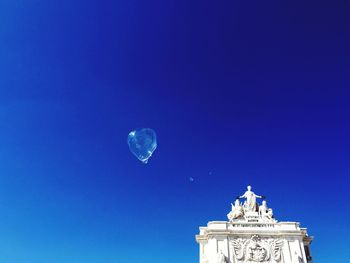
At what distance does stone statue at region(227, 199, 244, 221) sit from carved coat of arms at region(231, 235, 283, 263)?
3409 mm

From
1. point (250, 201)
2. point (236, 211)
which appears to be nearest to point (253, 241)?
point (236, 211)

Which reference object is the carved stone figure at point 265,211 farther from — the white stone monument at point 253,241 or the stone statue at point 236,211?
the stone statue at point 236,211

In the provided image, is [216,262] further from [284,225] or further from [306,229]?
[306,229]

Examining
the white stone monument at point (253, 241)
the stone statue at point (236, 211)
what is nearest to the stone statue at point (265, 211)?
the white stone monument at point (253, 241)

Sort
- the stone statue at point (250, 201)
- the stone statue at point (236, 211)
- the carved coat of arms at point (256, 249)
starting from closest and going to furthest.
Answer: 1. the carved coat of arms at point (256, 249)
2. the stone statue at point (236, 211)
3. the stone statue at point (250, 201)

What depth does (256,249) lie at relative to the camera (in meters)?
43.9

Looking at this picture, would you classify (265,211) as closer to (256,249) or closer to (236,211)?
(236,211)

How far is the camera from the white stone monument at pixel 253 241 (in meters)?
43.4

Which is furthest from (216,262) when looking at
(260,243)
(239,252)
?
(260,243)

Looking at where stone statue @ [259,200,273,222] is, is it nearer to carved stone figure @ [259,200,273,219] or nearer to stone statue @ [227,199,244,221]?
carved stone figure @ [259,200,273,219]

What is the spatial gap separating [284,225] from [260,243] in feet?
12.7

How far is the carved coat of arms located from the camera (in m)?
43.3

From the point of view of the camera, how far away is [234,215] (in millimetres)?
47312

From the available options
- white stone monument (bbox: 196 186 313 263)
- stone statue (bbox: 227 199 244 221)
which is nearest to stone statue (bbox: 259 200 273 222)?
white stone monument (bbox: 196 186 313 263)
